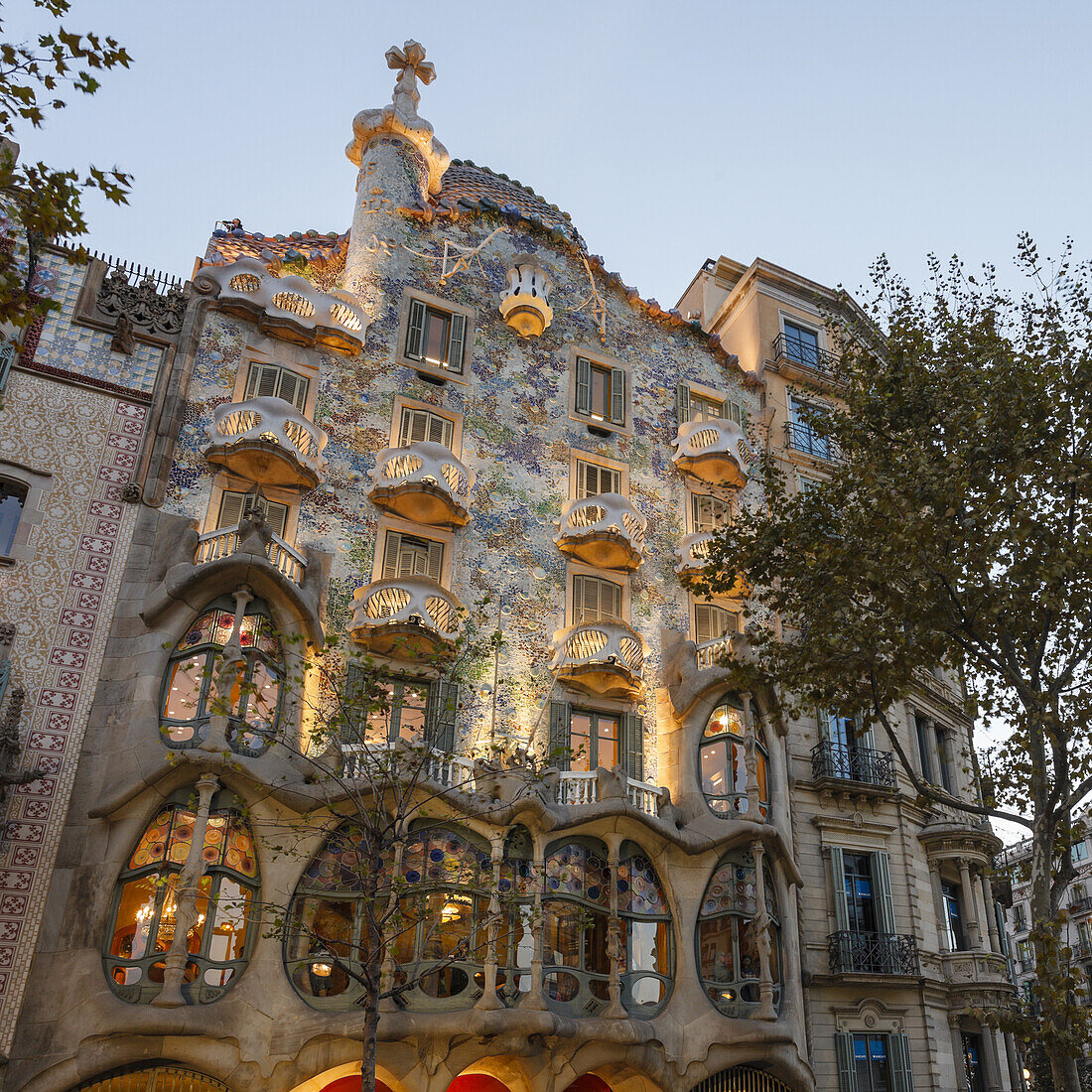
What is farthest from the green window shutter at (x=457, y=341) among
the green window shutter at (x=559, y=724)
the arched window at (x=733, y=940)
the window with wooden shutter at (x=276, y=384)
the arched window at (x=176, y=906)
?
the arched window at (x=733, y=940)

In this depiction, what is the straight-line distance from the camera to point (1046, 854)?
1348 cm

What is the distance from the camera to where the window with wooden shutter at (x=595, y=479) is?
25.3 metres

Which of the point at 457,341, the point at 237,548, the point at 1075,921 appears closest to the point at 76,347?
the point at 237,548

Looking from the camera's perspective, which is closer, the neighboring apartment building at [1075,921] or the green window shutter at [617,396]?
the green window shutter at [617,396]

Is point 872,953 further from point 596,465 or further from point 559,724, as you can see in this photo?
point 596,465

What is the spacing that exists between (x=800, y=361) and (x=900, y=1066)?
777 inches

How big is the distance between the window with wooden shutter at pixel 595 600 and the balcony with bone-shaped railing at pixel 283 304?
792 centimetres

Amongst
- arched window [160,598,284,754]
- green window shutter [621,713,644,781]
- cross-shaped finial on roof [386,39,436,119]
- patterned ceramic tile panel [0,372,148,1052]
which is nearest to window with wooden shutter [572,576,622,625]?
green window shutter [621,713,644,781]

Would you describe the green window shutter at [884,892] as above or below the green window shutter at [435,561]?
below

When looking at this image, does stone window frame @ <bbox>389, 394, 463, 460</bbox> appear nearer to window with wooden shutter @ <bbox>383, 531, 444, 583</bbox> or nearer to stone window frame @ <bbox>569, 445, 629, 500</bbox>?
window with wooden shutter @ <bbox>383, 531, 444, 583</bbox>

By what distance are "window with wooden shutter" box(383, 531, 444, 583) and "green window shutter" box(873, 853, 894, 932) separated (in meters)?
12.8

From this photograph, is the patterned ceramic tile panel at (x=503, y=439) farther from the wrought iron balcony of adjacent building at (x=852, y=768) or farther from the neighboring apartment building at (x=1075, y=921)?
the neighboring apartment building at (x=1075, y=921)

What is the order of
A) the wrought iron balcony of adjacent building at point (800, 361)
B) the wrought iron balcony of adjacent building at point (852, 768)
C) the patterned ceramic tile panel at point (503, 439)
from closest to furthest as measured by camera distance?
1. the patterned ceramic tile panel at point (503, 439)
2. the wrought iron balcony of adjacent building at point (852, 768)
3. the wrought iron balcony of adjacent building at point (800, 361)

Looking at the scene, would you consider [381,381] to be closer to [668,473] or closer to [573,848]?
[668,473]
